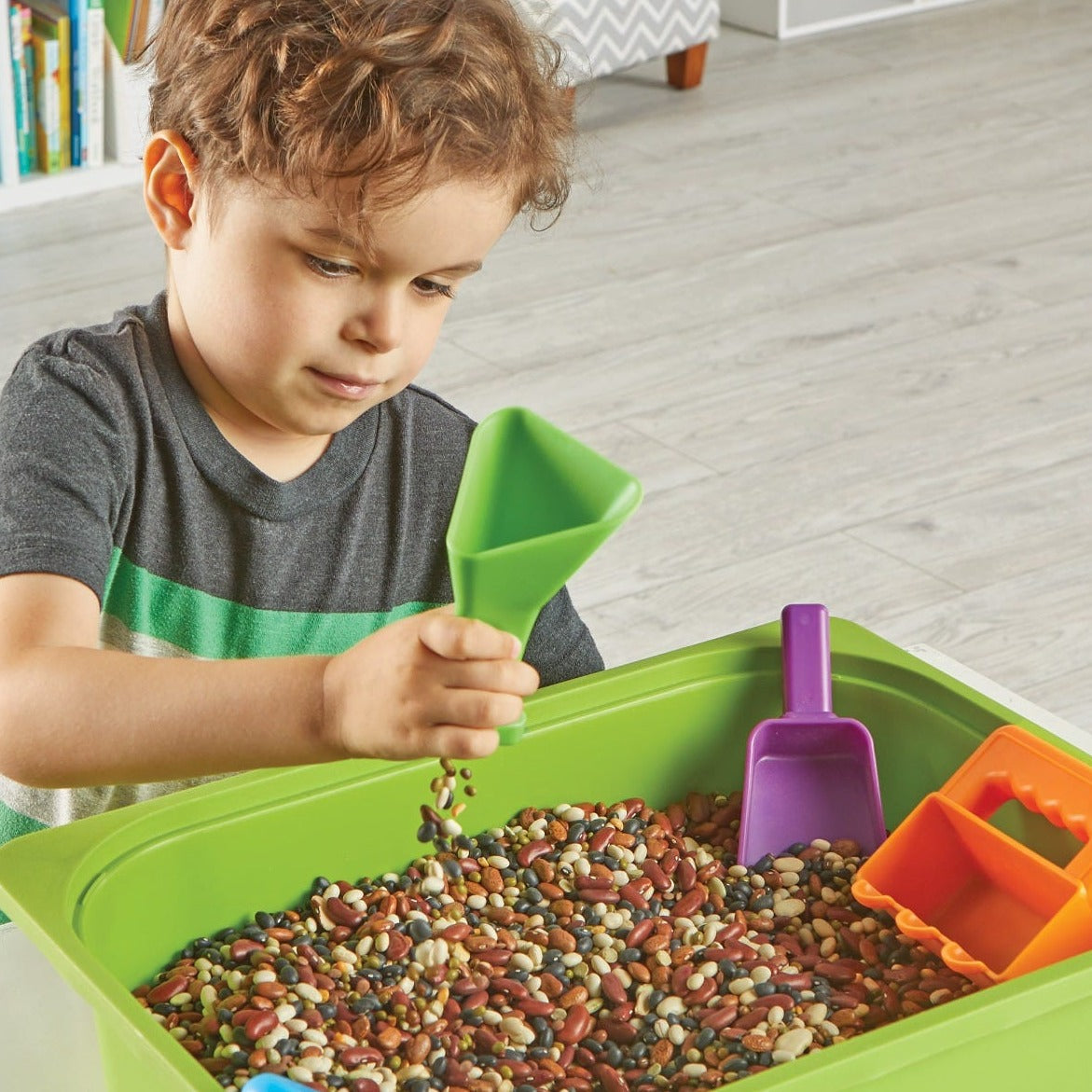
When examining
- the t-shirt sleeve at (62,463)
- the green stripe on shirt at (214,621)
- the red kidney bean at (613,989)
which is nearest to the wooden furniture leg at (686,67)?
the green stripe on shirt at (214,621)

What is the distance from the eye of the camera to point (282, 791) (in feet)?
2.83

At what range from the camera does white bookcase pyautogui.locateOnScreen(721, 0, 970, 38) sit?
4.03 metres

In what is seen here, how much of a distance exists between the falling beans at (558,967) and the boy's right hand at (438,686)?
17 cm

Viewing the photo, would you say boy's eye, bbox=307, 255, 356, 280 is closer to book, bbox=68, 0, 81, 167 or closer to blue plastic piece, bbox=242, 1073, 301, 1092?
blue plastic piece, bbox=242, 1073, 301, 1092

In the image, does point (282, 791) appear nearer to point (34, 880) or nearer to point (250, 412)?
point (34, 880)

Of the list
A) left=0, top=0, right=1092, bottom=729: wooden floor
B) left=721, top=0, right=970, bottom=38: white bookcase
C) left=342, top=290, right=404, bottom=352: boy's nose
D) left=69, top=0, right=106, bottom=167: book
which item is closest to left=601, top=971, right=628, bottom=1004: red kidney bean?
left=342, top=290, right=404, bottom=352: boy's nose

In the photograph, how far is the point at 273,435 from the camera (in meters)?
1.02

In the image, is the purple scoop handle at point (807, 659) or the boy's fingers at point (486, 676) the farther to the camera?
the purple scoop handle at point (807, 659)

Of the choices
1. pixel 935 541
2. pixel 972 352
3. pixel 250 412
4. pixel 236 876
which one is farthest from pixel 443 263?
pixel 972 352

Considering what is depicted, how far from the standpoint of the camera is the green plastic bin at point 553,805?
2.26 feet

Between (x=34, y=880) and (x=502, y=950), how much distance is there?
0.25m

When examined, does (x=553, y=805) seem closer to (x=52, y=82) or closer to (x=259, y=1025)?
(x=259, y=1025)

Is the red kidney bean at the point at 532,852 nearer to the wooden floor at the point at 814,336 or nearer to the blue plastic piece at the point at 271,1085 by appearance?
the blue plastic piece at the point at 271,1085

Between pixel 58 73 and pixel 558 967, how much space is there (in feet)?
8.31
